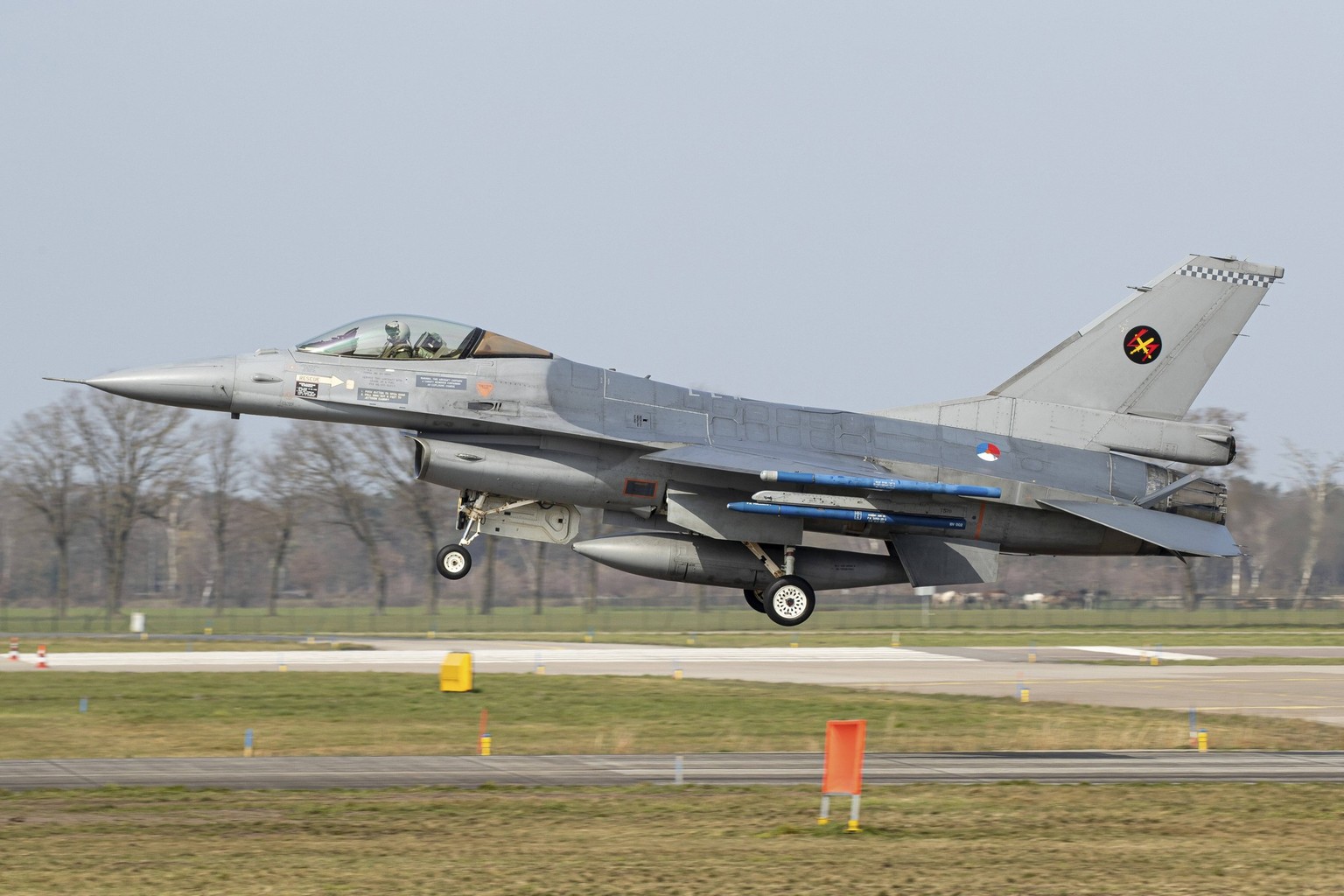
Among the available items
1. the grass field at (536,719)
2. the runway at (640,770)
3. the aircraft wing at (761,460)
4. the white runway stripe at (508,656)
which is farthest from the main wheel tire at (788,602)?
the white runway stripe at (508,656)

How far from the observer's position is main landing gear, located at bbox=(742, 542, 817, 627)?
21.4 m

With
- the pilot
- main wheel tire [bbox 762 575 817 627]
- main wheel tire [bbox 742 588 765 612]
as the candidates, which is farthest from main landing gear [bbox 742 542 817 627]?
the pilot

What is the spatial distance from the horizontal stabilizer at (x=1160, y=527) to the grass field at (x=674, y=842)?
401 centimetres

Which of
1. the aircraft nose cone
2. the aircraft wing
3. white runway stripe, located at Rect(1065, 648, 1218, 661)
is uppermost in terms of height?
the aircraft nose cone

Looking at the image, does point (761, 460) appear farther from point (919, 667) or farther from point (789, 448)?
point (919, 667)

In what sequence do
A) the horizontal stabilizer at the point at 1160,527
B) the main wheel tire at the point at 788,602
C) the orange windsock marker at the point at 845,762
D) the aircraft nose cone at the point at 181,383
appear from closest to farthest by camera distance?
the orange windsock marker at the point at 845,762 → the aircraft nose cone at the point at 181,383 → the main wheel tire at the point at 788,602 → the horizontal stabilizer at the point at 1160,527

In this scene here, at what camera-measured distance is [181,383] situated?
66.8 ft

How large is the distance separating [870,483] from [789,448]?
1622mm

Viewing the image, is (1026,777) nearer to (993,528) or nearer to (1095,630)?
(993,528)

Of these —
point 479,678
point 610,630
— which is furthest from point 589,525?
point 479,678

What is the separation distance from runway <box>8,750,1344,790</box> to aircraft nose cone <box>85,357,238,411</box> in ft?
25.2

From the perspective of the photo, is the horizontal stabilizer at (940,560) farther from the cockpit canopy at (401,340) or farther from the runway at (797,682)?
the cockpit canopy at (401,340)

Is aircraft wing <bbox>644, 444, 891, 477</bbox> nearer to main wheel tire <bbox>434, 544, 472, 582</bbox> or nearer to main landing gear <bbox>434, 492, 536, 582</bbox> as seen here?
main landing gear <bbox>434, 492, 536, 582</bbox>

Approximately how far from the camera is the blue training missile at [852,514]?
20.8 meters
